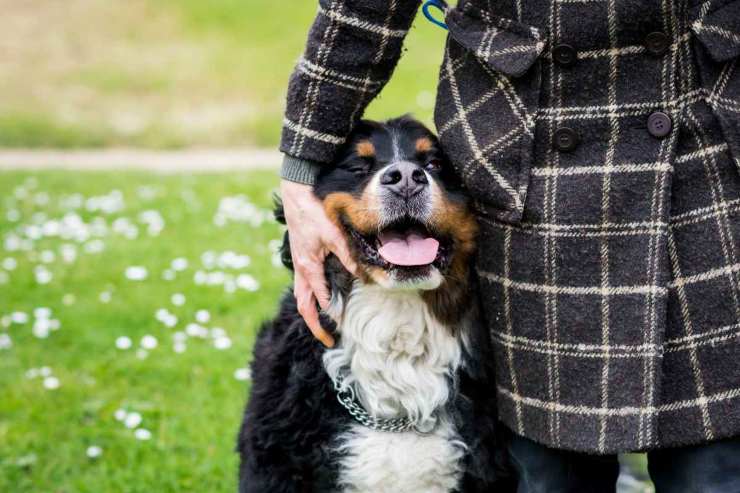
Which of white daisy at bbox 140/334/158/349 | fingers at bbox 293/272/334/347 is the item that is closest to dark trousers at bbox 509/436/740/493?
fingers at bbox 293/272/334/347

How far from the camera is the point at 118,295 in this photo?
6.01 m

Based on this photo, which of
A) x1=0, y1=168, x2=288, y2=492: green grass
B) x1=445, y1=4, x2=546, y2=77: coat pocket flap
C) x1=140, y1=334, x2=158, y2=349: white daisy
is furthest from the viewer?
x1=140, y1=334, x2=158, y2=349: white daisy

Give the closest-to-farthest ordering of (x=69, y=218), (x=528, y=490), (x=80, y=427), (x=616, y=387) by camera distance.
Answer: (x=616, y=387)
(x=528, y=490)
(x=80, y=427)
(x=69, y=218)

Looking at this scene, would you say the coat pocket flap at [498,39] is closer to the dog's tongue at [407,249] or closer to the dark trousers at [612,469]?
the dog's tongue at [407,249]

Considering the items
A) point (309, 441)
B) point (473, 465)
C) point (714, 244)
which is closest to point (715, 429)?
point (714, 244)

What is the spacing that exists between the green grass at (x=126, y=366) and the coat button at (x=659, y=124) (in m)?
2.41

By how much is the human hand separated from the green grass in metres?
1.51

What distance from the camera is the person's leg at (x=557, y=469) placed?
2264mm

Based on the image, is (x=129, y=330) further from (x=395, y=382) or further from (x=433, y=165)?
(x=433, y=165)

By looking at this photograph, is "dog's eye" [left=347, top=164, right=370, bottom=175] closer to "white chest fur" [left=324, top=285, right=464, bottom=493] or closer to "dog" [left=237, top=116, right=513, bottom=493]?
"dog" [left=237, top=116, right=513, bottom=493]

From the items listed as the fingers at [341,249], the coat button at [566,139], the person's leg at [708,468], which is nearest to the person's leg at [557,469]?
the person's leg at [708,468]

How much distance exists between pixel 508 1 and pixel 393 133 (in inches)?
31.0

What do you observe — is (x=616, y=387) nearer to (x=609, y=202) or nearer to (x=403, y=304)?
(x=609, y=202)

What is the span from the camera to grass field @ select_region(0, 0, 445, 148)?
12.9 metres
